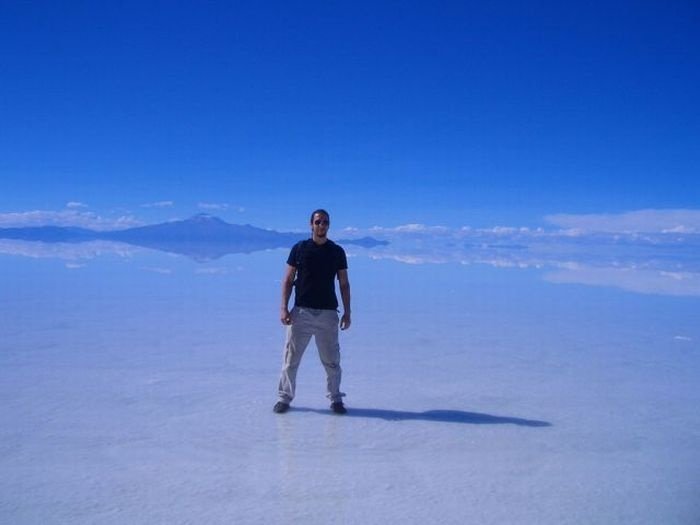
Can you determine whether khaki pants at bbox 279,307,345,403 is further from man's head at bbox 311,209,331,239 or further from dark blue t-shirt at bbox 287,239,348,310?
man's head at bbox 311,209,331,239

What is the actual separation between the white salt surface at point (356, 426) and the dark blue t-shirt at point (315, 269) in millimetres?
953

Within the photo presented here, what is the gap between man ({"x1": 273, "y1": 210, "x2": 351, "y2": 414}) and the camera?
14.5ft

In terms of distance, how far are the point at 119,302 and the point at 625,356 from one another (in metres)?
9.15

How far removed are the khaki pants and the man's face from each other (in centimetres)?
62

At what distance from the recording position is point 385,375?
19.5 feet

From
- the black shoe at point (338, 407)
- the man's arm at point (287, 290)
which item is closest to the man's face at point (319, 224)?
the man's arm at point (287, 290)

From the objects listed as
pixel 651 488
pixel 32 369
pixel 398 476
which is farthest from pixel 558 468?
pixel 32 369

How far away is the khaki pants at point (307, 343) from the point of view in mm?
4469

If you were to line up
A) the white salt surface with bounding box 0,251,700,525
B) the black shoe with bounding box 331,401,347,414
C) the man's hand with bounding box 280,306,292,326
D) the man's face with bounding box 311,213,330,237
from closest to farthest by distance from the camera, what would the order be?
the white salt surface with bounding box 0,251,700,525 < the man's face with bounding box 311,213,330,237 < the man's hand with bounding box 280,306,292,326 < the black shoe with bounding box 331,401,347,414

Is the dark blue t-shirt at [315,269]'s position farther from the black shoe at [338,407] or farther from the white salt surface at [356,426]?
the white salt surface at [356,426]

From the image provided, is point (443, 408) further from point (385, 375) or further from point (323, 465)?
point (323, 465)

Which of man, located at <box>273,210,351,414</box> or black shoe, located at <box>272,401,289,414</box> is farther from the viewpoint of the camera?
black shoe, located at <box>272,401,289,414</box>

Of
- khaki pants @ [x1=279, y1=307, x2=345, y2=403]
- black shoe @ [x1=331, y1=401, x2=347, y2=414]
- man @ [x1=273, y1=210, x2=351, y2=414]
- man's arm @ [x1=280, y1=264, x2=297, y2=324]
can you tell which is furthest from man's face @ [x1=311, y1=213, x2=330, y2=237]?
black shoe @ [x1=331, y1=401, x2=347, y2=414]

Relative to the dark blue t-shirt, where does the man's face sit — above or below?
above
